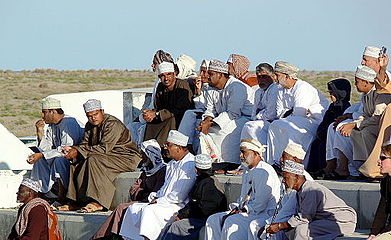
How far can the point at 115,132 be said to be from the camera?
41.1ft

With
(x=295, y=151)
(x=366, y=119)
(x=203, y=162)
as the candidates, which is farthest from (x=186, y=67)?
(x=295, y=151)

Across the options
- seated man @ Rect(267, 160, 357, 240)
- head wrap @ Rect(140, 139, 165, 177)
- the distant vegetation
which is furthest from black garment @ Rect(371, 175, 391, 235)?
the distant vegetation

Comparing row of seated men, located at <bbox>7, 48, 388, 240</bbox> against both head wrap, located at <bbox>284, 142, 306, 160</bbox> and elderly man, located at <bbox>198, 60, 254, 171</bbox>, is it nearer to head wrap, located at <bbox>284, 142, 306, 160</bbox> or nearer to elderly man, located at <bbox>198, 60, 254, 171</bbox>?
elderly man, located at <bbox>198, 60, 254, 171</bbox>

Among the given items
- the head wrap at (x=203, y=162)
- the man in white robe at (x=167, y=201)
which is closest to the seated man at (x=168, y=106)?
the man in white robe at (x=167, y=201)

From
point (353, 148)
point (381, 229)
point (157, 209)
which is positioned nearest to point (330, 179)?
point (353, 148)

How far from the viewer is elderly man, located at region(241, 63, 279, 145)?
11.7 m

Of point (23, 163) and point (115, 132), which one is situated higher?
point (115, 132)

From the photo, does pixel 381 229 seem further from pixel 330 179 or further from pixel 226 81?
pixel 226 81

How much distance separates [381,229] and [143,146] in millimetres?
4546

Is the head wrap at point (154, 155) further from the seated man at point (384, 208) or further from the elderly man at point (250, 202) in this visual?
the seated man at point (384, 208)

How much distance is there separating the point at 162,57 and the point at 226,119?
Answer: 164cm

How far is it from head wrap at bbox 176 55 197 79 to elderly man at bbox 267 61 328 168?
2694 millimetres

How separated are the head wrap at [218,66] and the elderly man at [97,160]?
59.1 inches

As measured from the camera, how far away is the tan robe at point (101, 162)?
12.3 m
